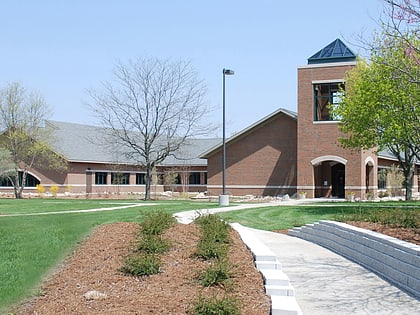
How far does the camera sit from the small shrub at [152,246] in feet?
32.4

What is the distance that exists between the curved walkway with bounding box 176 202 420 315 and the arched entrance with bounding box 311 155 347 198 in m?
27.5

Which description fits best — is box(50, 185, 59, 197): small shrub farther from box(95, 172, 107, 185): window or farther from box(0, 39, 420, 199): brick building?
box(95, 172, 107, 185): window

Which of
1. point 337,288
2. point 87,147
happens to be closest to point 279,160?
point 87,147

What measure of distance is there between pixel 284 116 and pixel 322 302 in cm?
3534

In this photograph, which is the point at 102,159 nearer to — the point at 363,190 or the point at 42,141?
the point at 42,141

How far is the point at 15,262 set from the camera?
8.98 m

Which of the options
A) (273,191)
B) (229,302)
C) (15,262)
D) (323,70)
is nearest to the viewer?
(229,302)

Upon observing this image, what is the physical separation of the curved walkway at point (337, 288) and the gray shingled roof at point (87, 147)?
122 ft

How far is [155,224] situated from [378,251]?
4288 mm

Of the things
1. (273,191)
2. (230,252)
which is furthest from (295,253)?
(273,191)

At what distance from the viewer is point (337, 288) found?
9695 mm

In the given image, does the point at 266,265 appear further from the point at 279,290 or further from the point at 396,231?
the point at 396,231

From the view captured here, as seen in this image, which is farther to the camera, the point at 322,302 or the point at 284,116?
the point at 284,116

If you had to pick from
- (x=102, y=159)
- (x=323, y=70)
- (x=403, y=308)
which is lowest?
(x=403, y=308)
